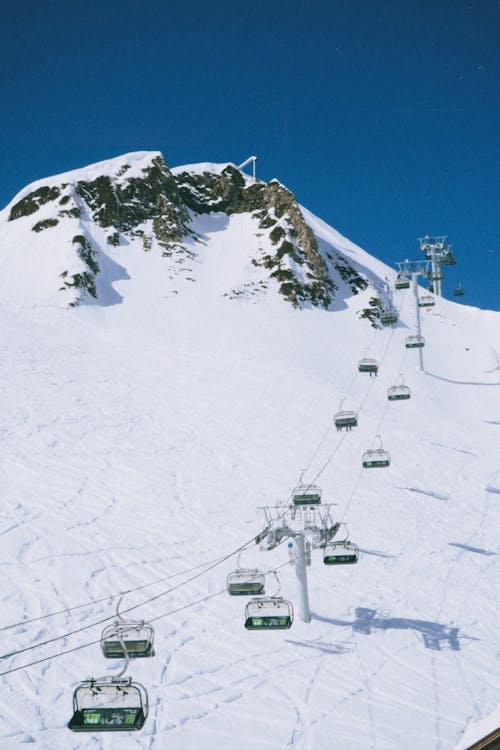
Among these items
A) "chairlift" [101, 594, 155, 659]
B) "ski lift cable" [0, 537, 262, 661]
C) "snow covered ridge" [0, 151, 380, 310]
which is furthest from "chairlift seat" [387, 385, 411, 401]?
"snow covered ridge" [0, 151, 380, 310]

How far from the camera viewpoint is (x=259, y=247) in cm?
6881

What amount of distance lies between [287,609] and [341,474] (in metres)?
15.1

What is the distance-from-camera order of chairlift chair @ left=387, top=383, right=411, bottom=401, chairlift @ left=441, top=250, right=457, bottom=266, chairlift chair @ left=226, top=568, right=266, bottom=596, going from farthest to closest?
1. chairlift @ left=441, top=250, right=457, bottom=266
2. chairlift chair @ left=387, top=383, right=411, bottom=401
3. chairlift chair @ left=226, top=568, right=266, bottom=596

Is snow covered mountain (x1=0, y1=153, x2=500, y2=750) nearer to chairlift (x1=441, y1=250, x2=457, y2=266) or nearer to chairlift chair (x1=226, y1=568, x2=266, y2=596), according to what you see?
chairlift chair (x1=226, y1=568, x2=266, y2=596)

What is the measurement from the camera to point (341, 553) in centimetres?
1838

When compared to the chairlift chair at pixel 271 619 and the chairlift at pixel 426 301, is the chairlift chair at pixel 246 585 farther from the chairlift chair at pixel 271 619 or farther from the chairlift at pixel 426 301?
the chairlift at pixel 426 301

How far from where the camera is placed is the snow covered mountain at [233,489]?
15.2 metres

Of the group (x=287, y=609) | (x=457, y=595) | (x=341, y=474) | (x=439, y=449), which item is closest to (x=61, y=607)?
(x=287, y=609)

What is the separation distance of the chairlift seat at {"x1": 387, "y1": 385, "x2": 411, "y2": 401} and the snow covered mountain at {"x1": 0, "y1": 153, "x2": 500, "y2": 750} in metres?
3.02

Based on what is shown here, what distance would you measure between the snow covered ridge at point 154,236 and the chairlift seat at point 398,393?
2546 centimetres

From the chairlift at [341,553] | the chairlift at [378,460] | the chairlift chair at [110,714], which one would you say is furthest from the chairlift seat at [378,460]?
the chairlift chair at [110,714]

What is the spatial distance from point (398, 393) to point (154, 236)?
44.6 metres

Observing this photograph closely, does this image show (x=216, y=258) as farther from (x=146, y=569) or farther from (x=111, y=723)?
(x=111, y=723)

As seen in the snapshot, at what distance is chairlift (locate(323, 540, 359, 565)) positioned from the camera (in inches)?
719
